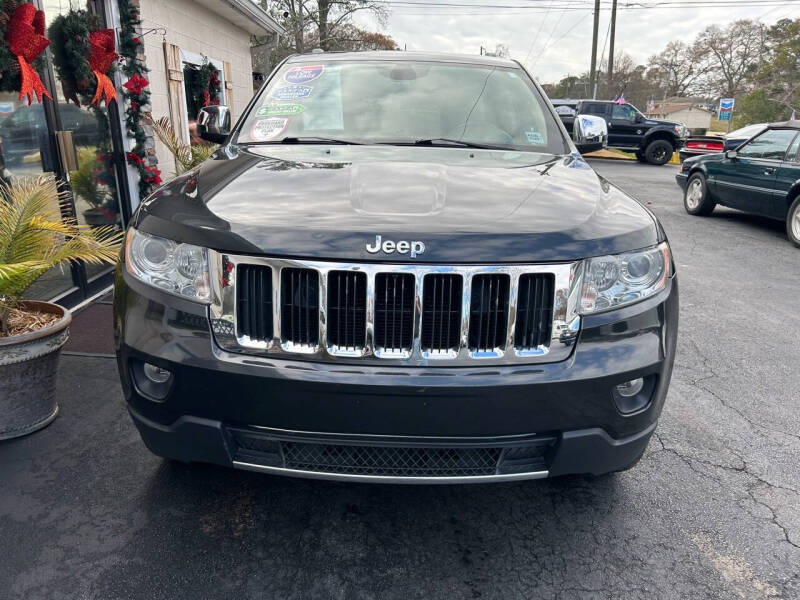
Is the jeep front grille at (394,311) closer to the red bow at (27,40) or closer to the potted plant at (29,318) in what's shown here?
the potted plant at (29,318)

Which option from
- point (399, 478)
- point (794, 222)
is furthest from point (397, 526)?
point (794, 222)

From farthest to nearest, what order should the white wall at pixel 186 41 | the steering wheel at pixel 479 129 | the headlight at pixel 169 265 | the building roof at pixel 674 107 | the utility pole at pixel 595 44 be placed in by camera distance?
1. the building roof at pixel 674 107
2. the utility pole at pixel 595 44
3. the white wall at pixel 186 41
4. the steering wheel at pixel 479 129
5. the headlight at pixel 169 265

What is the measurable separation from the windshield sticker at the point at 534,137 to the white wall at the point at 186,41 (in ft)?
18.4

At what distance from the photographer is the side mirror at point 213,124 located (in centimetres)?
334

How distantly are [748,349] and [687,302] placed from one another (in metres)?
1.15

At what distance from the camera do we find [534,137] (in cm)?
310

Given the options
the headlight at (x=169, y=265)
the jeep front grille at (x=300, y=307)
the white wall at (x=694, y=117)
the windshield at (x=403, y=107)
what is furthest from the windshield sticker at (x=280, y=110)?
the white wall at (x=694, y=117)

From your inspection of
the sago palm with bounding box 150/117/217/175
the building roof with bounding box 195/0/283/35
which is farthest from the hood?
the building roof with bounding box 195/0/283/35

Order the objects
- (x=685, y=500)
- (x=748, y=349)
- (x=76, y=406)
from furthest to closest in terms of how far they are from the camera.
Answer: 1. (x=748, y=349)
2. (x=76, y=406)
3. (x=685, y=500)

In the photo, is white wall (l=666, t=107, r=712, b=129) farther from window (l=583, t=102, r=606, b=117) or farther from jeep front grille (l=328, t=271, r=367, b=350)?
jeep front grille (l=328, t=271, r=367, b=350)

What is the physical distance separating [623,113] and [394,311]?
69.9 feet

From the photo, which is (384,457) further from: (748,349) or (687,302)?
(687,302)

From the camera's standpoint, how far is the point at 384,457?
199 centimetres

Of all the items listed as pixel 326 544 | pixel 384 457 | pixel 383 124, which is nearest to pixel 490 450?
pixel 384 457
